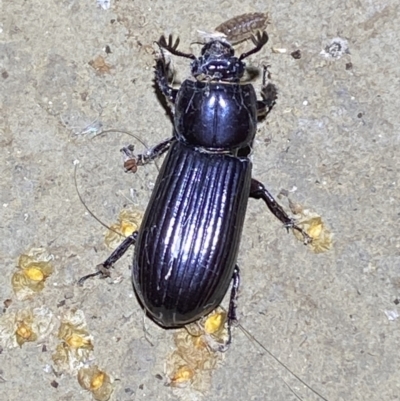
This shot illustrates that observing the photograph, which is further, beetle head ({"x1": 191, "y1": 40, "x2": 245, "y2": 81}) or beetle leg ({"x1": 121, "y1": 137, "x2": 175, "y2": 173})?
beetle leg ({"x1": 121, "y1": 137, "x2": 175, "y2": 173})

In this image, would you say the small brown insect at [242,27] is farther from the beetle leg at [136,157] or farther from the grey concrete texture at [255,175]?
the beetle leg at [136,157]

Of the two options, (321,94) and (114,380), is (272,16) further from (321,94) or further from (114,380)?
(114,380)

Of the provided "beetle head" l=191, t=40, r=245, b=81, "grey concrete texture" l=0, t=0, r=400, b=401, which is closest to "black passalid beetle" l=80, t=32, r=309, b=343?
"beetle head" l=191, t=40, r=245, b=81

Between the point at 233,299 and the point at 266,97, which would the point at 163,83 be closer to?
the point at 266,97

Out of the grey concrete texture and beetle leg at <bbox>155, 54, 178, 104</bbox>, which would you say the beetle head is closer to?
beetle leg at <bbox>155, 54, 178, 104</bbox>

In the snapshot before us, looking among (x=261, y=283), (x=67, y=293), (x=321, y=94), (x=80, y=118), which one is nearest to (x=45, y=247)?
(x=67, y=293)
